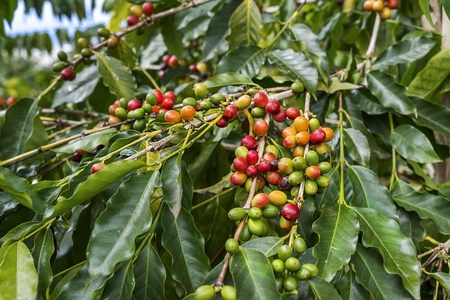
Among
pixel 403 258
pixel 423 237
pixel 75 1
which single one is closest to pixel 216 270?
pixel 403 258

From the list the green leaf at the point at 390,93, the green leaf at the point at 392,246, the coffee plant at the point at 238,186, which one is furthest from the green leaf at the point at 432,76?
the green leaf at the point at 392,246

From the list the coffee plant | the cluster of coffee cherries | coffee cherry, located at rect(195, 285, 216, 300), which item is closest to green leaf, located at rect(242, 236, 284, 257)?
the coffee plant

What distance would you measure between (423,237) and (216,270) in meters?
0.48

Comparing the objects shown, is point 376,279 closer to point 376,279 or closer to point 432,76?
point 376,279

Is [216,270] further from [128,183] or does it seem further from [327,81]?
[327,81]

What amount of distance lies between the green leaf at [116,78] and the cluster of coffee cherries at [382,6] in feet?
2.48

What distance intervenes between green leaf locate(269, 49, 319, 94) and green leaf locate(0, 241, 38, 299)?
632 mm

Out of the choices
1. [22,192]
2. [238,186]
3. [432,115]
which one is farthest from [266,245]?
[432,115]

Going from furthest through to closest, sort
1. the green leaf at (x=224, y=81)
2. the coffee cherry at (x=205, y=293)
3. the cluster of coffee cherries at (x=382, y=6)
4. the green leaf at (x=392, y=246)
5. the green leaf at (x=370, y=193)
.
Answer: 1. the cluster of coffee cherries at (x=382, y=6)
2. the green leaf at (x=224, y=81)
3. the green leaf at (x=370, y=193)
4. the green leaf at (x=392, y=246)
5. the coffee cherry at (x=205, y=293)

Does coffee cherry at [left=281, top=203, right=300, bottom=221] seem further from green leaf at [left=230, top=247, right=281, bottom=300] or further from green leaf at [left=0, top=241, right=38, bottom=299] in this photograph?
green leaf at [left=0, top=241, right=38, bottom=299]

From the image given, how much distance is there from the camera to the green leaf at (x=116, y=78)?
4.08 feet

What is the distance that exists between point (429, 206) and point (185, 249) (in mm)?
511

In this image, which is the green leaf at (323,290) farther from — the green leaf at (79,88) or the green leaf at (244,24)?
the green leaf at (79,88)

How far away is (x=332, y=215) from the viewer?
2.52ft
